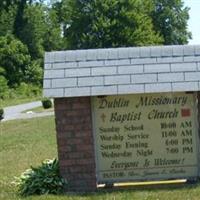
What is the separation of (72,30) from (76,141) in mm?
72866

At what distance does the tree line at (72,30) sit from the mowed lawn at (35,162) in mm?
42301

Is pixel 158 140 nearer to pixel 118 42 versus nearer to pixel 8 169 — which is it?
pixel 8 169

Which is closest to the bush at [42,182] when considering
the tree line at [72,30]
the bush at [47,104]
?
the bush at [47,104]

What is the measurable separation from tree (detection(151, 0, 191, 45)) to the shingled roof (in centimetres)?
8070

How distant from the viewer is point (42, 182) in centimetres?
982

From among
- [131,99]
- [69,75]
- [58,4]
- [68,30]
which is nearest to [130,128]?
[131,99]

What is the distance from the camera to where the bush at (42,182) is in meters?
9.76

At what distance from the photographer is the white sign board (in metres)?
9.91

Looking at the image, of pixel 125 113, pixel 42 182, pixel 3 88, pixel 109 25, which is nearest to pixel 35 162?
pixel 42 182

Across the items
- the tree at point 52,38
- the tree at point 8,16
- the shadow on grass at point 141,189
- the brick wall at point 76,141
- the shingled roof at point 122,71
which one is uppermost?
the tree at point 8,16

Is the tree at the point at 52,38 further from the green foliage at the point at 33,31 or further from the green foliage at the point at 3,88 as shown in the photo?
the green foliage at the point at 3,88

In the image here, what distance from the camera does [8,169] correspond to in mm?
14117

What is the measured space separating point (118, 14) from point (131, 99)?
7032 centimetres

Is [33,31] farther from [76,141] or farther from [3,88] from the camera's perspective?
[76,141]
